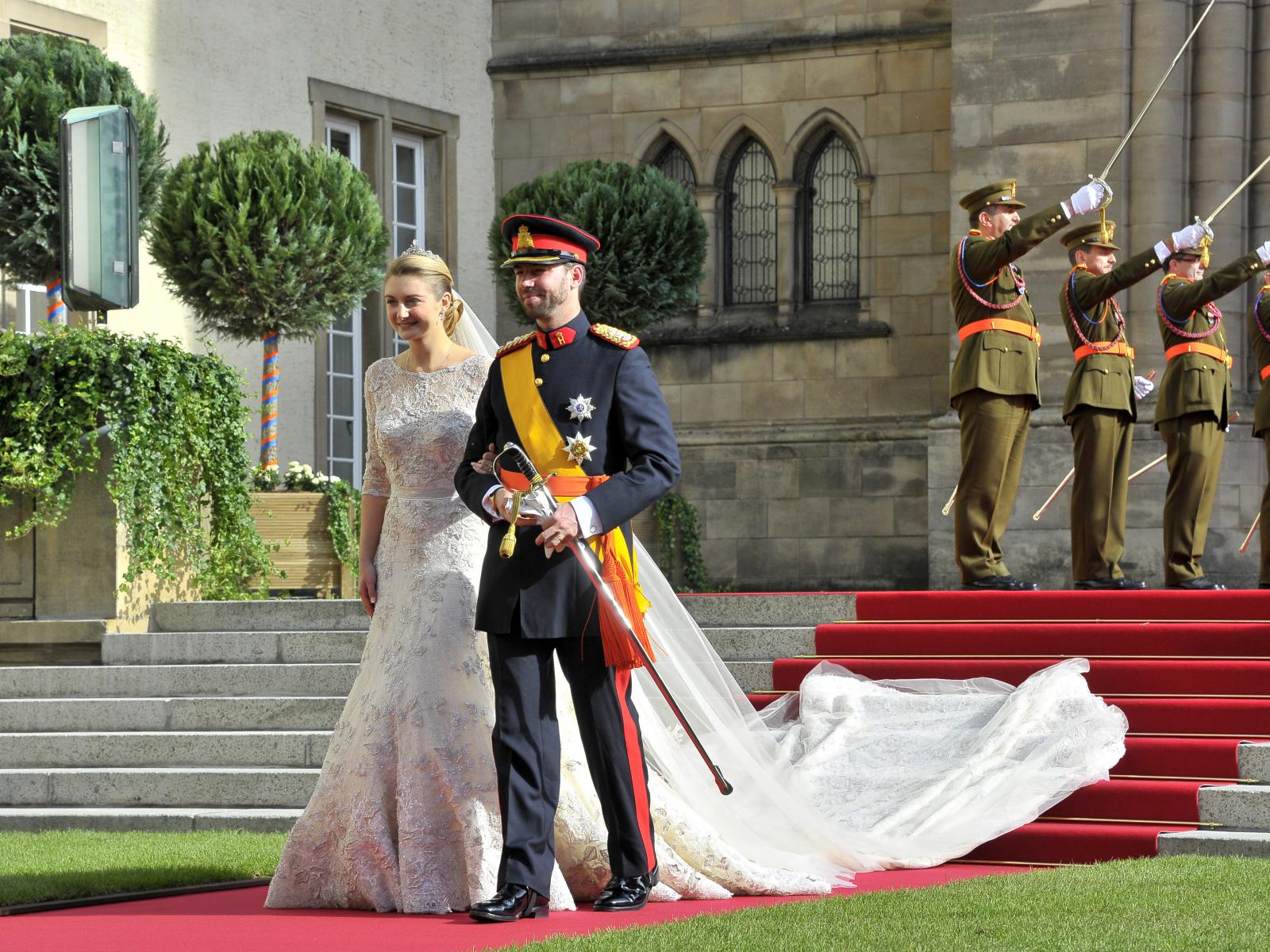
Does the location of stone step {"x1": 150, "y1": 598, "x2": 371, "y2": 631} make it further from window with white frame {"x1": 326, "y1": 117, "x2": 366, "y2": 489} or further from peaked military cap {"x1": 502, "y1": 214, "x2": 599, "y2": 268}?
window with white frame {"x1": 326, "y1": 117, "x2": 366, "y2": 489}

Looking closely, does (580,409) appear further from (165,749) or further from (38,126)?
(38,126)

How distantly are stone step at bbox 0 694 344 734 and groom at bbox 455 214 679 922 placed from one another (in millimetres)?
3675

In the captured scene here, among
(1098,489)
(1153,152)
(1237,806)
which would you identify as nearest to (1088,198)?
(1098,489)

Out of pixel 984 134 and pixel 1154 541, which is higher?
pixel 984 134

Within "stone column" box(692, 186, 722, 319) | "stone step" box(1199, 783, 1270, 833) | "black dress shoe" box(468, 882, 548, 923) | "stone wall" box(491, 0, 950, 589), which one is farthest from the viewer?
"stone column" box(692, 186, 722, 319)

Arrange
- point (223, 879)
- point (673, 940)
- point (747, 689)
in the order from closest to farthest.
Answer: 1. point (673, 940)
2. point (223, 879)
3. point (747, 689)

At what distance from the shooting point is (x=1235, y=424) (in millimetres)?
14922

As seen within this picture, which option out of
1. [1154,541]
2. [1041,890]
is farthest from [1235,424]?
[1041,890]

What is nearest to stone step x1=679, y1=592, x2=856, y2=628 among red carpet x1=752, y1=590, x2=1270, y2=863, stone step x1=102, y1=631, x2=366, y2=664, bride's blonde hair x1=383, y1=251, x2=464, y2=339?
red carpet x1=752, y1=590, x2=1270, y2=863

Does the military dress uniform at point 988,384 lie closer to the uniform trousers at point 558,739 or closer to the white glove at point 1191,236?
the white glove at point 1191,236

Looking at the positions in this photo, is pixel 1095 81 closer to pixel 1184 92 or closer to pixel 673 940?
pixel 1184 92

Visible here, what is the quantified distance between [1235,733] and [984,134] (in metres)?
8.42

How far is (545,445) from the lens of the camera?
582 cm

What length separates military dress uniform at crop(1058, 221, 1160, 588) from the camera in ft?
35.7
